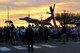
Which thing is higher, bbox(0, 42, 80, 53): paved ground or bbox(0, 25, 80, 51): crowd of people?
bbox(0, 25, 80, 51): crowd of people

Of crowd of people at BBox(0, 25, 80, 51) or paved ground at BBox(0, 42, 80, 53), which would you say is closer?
paved ground at BBox(0, 42, 80, 53)

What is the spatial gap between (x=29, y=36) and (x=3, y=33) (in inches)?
463

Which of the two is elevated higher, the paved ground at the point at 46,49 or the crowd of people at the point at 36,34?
the crowd of people at the point at 36,34

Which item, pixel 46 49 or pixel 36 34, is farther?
pixel 36 34

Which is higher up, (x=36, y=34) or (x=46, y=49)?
(x=36, y=34)

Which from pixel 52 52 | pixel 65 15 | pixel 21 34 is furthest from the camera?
pixel 65 15

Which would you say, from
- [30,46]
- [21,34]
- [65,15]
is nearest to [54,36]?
[21,34]

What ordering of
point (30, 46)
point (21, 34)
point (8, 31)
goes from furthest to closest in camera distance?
point (21, 34), point (8, 31), point (30, 46)

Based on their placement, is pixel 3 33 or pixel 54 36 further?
pixel 54 36

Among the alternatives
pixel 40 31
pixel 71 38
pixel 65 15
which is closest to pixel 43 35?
pixel 40 31

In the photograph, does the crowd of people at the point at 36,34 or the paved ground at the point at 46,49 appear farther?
the crowd of people at the point at 36,34

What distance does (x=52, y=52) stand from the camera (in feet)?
73.0

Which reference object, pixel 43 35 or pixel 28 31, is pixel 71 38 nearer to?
pixel 43 35

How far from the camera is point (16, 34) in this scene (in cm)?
3422
